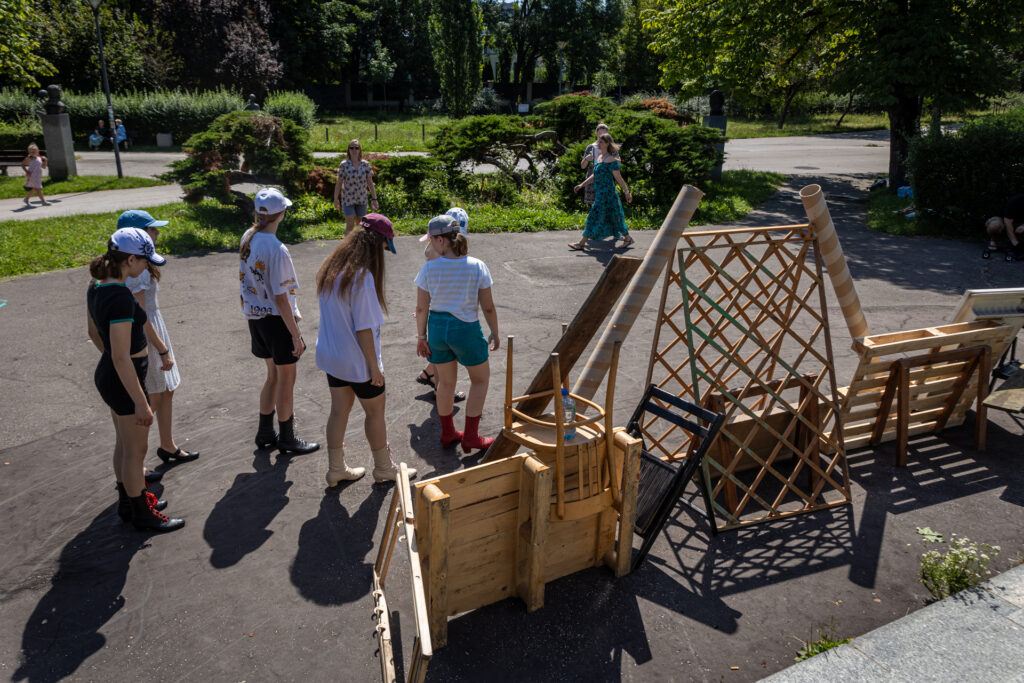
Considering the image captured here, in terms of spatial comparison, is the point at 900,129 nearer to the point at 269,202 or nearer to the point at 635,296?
the point at 635,296

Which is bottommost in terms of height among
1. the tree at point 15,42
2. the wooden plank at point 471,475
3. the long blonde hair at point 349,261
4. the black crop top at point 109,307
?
the wooden plank at point 471,475

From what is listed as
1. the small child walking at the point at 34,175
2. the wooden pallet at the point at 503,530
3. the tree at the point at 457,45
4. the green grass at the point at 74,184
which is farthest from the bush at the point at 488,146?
the tree at the point at 457,45

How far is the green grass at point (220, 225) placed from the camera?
1105 cm

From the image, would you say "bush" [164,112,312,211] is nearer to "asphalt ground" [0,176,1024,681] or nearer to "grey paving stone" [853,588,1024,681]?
"asphalt ground" [0,176,1024,681]

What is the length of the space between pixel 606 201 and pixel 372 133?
88.4ft

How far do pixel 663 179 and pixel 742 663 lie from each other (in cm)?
1341

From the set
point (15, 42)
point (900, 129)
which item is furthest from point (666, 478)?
point (15, 42)

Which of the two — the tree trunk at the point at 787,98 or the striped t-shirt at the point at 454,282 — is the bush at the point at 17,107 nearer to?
the striped t-shirt at the point at 454,282

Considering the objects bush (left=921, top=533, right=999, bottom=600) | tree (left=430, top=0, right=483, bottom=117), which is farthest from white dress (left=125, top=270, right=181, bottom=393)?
tree (left=430, top=0, right=483, bottom=117)

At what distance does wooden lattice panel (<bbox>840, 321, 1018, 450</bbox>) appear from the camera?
5305mm

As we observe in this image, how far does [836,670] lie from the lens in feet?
11.2

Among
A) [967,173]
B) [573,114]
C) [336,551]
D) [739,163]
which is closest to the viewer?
[336,551]

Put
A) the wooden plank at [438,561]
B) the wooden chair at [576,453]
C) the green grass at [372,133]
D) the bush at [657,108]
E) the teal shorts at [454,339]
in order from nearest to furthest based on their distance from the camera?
the wooden plank at [438,561] < the wooden chair at [576,453] < the teal shorts at [454,339] < the bush at [657,108] < the green grass at [372,133]

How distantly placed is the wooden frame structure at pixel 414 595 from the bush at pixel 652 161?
12.4m
